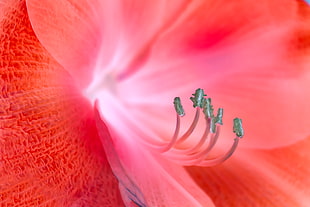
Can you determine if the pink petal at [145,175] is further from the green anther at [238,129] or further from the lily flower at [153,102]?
the green anther at [238,129]

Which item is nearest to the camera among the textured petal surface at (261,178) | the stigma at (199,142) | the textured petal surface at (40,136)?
the textured petal surface at (40,136)

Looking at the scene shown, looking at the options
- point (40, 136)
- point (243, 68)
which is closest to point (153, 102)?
point (243, 68)

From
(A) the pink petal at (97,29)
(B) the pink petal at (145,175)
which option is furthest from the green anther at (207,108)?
(A) the pink petal at (97,29)

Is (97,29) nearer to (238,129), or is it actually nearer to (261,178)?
(238,129)

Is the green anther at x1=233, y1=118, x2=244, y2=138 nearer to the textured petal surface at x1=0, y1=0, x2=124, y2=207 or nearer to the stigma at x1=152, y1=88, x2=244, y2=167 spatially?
the stigma at x1=152, y1=88, x2=244, y2=167

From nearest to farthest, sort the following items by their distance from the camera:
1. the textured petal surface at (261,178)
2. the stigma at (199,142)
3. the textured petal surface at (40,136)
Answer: the textured petal surface at (40,136) < the stigma at (199,142) < the textured petal surface at (261,178)

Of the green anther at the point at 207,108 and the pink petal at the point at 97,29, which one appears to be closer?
the pink petal at the point at 97,29

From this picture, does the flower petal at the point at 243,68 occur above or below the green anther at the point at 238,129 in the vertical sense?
above

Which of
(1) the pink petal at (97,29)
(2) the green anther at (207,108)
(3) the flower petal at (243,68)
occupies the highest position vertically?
(1) the pink petal at (97,29)

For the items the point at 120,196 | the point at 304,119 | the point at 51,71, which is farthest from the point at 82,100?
the point at 304,119
